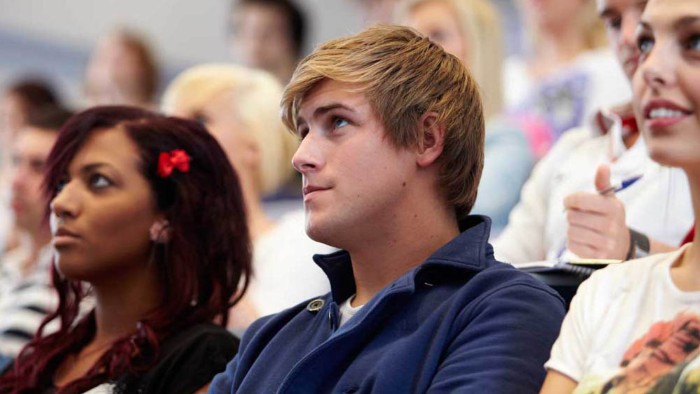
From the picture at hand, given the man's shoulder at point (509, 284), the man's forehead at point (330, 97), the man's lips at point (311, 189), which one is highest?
the man's forehead at point (330, 97)

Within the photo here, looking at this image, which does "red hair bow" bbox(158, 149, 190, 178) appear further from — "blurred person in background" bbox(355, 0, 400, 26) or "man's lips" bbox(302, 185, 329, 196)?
"blurred person in background" bbox(355, 0, 400, 26)

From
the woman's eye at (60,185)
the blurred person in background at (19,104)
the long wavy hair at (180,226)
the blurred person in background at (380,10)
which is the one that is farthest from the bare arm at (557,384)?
the blurred person in background at (19,104)

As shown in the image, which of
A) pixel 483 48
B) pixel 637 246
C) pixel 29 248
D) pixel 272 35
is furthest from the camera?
pixel 272 35

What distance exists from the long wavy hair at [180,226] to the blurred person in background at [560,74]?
119 cm

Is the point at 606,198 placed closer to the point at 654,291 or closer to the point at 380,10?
the point at 654,291

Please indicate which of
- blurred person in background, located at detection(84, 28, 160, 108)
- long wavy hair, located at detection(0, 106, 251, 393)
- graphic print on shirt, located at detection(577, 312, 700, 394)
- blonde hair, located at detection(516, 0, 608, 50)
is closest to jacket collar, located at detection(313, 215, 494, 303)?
graphic print on shirt, located at detection(577, 312, 700, 394)

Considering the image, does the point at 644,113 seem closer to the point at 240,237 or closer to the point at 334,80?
the point at 334,80

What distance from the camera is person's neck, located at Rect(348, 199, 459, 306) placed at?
181 centimetres

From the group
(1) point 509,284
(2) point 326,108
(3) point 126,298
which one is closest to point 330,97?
(2) point 326,108

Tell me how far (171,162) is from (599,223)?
2.79 feet

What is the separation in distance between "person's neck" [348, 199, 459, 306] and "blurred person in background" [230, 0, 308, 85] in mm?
2750

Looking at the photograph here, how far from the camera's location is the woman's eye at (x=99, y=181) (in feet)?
7.80

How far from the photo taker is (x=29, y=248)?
3637mm

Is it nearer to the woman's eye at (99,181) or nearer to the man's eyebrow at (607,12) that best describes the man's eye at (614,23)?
the man's eyebrow at (607,12)
